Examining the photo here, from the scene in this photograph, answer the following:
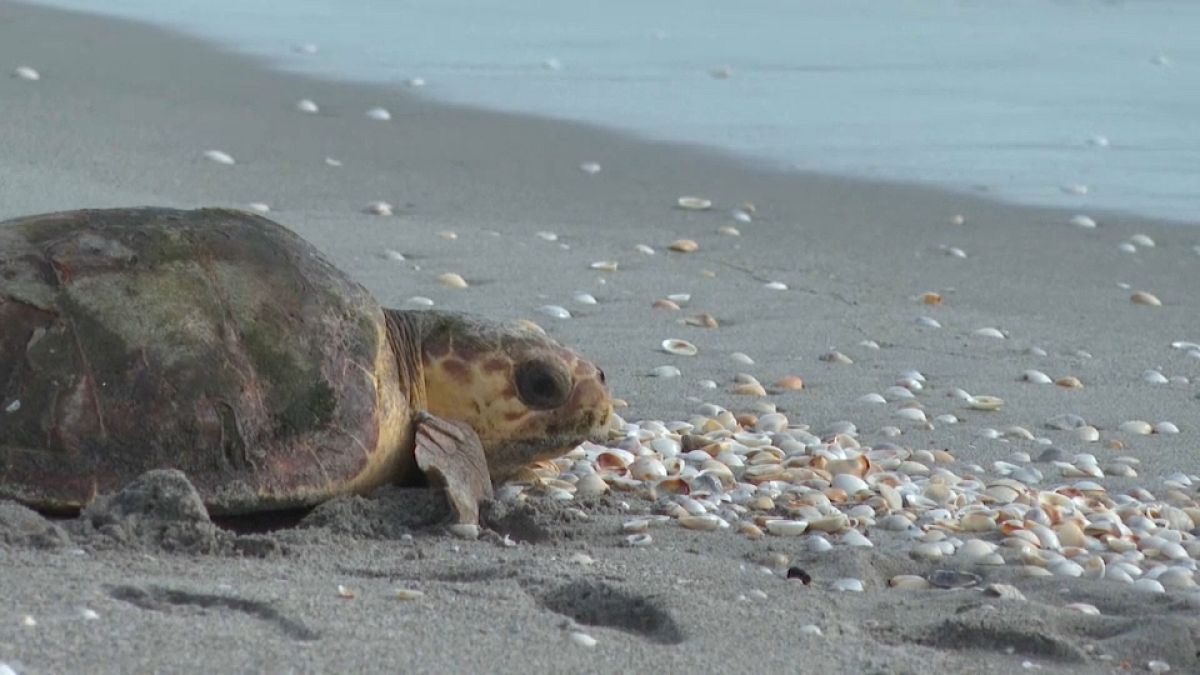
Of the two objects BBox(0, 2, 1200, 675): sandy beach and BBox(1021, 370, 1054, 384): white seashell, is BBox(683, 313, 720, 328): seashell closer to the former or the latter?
BBox(0, 2, 1200, 675): sandy beach

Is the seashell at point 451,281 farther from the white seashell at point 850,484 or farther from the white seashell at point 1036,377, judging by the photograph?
the white seashell at point 850,484

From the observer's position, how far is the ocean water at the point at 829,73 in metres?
7.86

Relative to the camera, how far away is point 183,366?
310 centimetres

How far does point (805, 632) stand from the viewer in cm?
275

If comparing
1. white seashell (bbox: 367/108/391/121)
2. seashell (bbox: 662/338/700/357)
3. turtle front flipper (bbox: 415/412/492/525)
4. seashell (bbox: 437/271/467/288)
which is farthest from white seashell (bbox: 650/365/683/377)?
white seashell (bbox: 367/108/391/121)

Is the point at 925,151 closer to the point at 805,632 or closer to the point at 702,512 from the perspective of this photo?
the point at 702,512

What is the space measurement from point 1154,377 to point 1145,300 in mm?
919

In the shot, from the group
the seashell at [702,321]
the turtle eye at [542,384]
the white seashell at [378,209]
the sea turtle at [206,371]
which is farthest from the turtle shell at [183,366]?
the white seashell at [378,209]

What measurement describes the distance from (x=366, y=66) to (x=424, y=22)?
2593mm

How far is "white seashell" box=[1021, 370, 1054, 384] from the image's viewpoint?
4914 mm

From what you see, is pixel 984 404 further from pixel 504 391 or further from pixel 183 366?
pixel 183 366

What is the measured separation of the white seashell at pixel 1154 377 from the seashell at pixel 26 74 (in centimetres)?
494

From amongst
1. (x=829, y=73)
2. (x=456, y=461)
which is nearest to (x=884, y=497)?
(x=456, y=461)

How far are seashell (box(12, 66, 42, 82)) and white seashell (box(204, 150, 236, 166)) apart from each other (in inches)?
52.0
